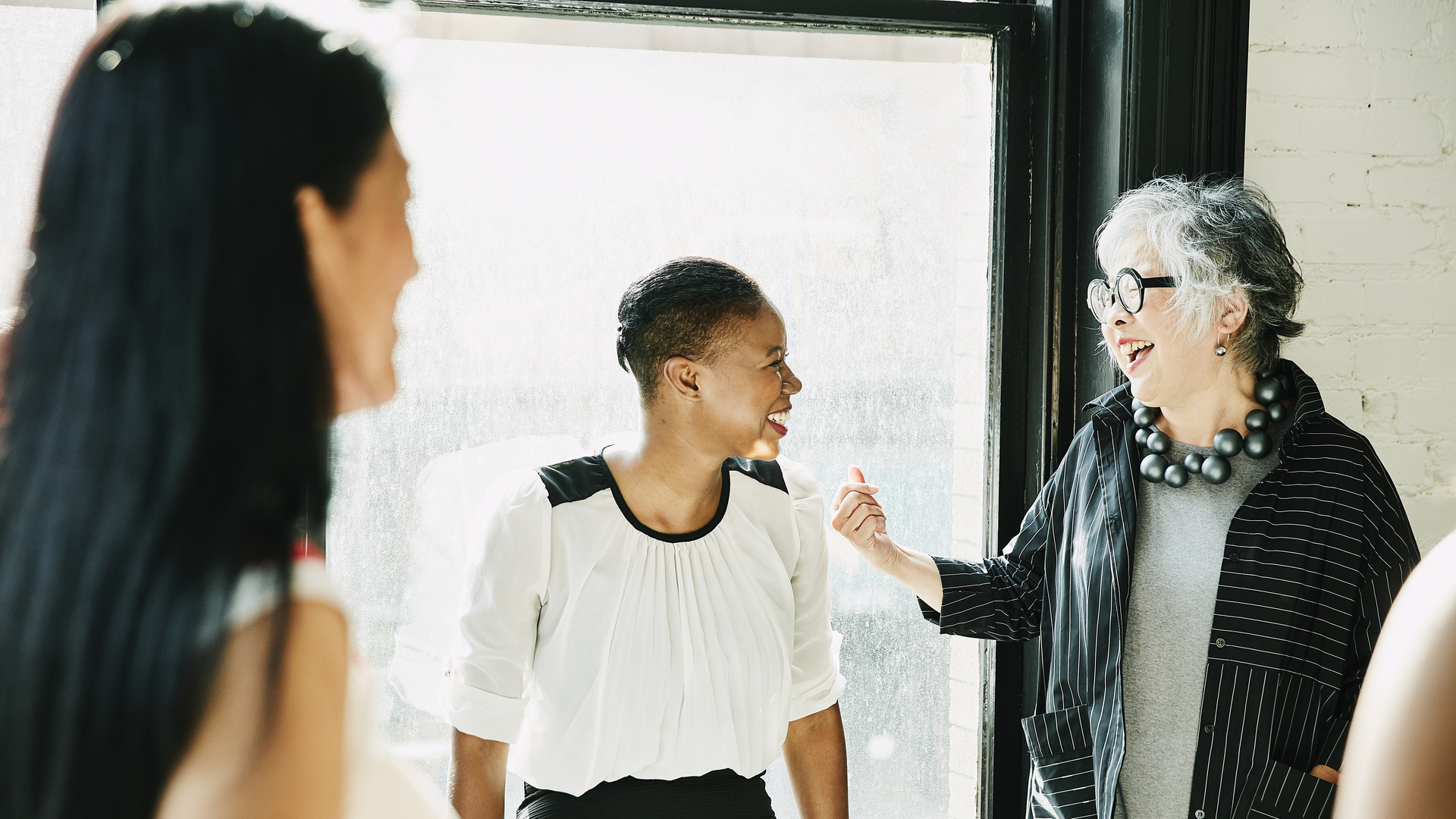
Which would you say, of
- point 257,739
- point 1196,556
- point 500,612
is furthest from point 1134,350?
point 257,739

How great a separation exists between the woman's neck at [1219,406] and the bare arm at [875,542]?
466 millimetres

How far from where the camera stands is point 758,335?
66.6 inches

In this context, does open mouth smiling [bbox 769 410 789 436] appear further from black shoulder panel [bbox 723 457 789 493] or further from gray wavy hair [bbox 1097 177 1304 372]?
gray wavy hair [bbox 1097 177 1304 372]

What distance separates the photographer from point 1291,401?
5.39 feet

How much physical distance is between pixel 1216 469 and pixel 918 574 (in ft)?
1.63

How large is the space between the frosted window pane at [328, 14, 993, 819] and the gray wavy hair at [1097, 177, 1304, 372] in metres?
0.44

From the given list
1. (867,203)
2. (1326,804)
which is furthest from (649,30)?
(1326,804)

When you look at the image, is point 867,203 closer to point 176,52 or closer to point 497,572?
point 497,572

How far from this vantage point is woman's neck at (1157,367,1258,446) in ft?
5.42

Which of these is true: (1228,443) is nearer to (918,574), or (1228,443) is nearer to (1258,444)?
(1258,444)

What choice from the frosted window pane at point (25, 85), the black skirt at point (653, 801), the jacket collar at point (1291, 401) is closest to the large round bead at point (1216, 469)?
the jacket collar at point (1291, 401)

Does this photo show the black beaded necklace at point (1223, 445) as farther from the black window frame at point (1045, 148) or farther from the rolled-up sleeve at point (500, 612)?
the rolled-up sleeve at point (500, 612)

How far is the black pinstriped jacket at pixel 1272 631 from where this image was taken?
1.48 metres

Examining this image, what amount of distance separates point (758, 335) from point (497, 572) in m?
0.53
